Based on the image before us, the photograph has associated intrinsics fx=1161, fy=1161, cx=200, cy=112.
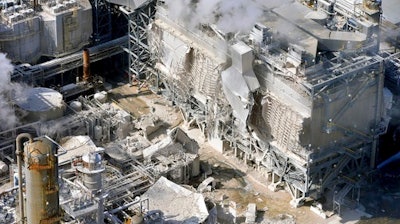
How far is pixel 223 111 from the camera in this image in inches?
3066

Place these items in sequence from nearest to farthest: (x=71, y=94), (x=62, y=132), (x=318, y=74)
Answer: (x=318, y=74)
(x=62, y=132)
(x=71, y=94)

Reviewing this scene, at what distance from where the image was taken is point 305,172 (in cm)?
7319

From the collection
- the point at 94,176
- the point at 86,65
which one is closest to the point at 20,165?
the point at 94,176

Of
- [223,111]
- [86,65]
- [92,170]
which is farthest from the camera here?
[86,65]

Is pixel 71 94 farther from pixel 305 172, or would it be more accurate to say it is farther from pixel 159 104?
pixel 305 172

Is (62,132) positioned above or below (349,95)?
below

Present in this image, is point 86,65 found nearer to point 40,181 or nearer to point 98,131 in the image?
point 98,131

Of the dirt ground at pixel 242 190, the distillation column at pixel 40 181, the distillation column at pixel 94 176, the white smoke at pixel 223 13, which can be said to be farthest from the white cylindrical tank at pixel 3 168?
the white smoke at pixel 223 13

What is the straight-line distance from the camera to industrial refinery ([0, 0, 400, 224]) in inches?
2857

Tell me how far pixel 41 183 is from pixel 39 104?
19.7 metres

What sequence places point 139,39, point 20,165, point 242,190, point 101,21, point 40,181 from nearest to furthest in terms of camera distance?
point 40,181 < point 20,165 < point 242,190 < point 139,39 < point 101,21

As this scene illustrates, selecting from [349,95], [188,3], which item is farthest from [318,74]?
[188,3]

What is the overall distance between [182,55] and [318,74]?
11769 millimetres

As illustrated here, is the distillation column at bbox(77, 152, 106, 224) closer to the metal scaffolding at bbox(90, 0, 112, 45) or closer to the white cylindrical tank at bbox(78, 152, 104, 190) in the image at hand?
the white cylindrical tank at bbox(78, 152, 104, 190)
